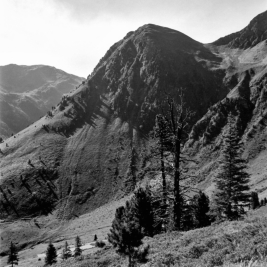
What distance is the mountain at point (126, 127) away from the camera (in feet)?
349

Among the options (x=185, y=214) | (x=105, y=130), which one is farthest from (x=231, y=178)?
(x=105, y=130)

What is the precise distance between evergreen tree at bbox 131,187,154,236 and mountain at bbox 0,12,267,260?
47.1 m

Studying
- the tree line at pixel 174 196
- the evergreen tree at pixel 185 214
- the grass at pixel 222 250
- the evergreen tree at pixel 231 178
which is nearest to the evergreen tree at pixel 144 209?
the tree line at pixel 174 196

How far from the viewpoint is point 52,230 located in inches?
3625

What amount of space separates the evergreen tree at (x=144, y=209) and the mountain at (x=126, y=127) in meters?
47.1

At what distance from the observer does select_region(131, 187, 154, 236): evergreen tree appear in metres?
35.6

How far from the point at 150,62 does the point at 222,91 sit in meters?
58.4

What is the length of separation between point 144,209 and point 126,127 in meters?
108

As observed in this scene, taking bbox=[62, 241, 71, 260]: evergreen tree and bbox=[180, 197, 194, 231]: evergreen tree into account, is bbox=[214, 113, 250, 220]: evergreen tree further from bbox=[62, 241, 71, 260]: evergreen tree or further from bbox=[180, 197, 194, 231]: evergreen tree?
bbox=[62, 241, 71, 260]: evergreen tree

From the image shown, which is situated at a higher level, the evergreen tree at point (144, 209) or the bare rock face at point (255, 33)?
the bare rock face at point (255, 33)

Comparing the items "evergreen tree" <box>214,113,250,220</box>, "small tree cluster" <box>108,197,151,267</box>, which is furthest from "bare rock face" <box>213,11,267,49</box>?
"small tree cluster" <box>108,197,151,267</box>

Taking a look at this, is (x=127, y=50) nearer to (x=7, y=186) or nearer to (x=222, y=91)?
(x=222, y=91)

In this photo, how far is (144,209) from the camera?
3678cm

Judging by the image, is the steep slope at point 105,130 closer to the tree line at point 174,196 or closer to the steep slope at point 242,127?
the steep slope at point 242,127
